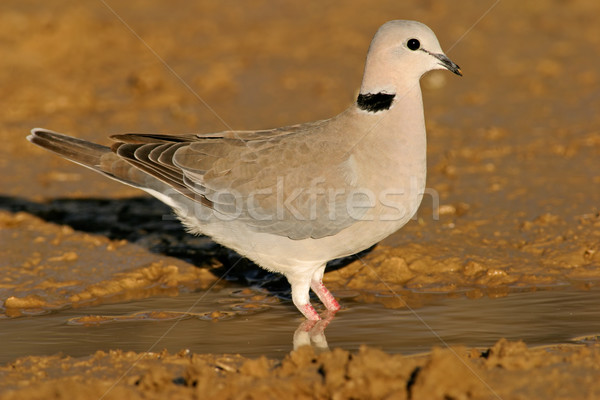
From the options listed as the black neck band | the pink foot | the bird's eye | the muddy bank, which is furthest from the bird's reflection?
the bird's eye

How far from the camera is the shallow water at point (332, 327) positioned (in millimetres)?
5086

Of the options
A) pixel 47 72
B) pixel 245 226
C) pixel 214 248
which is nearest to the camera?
pixel 245 226

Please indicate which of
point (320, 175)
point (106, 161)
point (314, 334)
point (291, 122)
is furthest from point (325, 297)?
point (291, 122)

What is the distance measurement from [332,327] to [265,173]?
115 centimetres

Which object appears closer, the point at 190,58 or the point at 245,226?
the point at 245,226

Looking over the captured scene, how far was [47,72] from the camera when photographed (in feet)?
34.6

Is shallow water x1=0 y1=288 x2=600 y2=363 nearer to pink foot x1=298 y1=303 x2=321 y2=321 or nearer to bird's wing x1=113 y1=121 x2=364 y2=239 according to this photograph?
pink foot x1=298 y1=303 x2=321 y2=321

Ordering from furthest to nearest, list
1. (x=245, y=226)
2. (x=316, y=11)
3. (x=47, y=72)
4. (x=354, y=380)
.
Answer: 1. (x=316, y=11)
2. (x=47, y=72)
3. (x=245, y=226)
4. (x=354, y=380)

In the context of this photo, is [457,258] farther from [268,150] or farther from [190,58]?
[190,58]

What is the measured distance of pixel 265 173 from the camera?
5574 millimetres

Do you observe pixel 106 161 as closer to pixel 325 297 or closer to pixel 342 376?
pixel 325 297

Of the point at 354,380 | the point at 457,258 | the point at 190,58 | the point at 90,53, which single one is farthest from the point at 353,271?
the point at 90,53

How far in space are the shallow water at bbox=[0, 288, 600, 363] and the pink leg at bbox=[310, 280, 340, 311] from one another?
7cm

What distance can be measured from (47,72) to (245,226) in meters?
6.02
